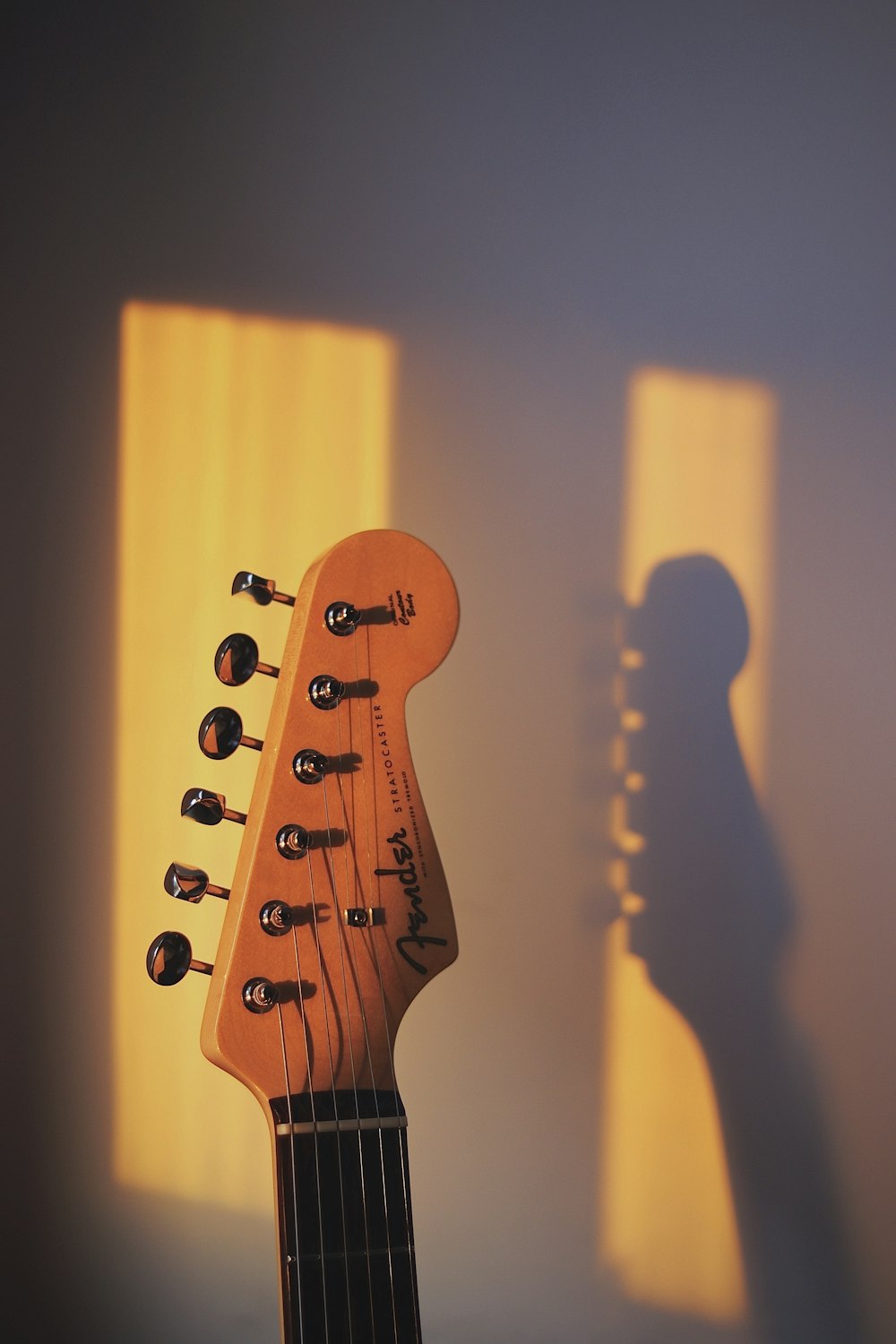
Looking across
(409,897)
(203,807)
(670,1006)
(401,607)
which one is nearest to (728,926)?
(670,1006)

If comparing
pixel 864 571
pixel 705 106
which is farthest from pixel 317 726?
pixel 705 106

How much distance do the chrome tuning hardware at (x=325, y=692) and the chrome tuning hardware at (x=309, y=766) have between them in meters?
0.05

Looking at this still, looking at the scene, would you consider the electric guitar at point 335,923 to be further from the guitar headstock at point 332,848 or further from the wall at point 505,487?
the wall at point 505,487

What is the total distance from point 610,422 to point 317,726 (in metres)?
0.74

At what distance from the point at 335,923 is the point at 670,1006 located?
68cm

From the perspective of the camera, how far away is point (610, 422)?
1.63 m

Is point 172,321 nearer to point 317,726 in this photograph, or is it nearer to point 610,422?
point 610,422

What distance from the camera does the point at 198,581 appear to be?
5.11 ft

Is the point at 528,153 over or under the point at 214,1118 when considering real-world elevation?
over

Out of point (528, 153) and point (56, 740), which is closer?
point (56, 740)

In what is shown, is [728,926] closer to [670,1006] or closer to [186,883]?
[670,1006]

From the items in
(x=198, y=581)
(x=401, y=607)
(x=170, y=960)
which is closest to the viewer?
(x=170, y=960)

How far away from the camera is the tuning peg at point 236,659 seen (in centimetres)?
105

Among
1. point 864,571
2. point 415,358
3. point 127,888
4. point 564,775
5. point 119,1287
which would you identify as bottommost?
point 119,1287
